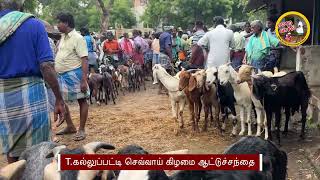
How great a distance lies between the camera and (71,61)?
7.49 metres

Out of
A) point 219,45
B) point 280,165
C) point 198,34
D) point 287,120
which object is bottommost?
point 287,120

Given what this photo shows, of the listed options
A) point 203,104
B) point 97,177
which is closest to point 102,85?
point 203,104

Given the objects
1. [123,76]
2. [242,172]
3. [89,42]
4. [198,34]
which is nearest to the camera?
[242,172]

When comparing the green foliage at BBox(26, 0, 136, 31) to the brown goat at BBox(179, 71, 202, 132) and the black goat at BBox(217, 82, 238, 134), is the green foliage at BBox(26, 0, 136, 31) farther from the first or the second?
the black goat at BBox(217, 82, 238, 134)

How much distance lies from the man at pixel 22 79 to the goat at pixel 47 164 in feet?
1.71

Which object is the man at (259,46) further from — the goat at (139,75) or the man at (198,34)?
the goat at (139,75)

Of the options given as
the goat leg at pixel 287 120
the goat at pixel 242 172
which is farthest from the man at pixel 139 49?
the goat at pixel 242 172

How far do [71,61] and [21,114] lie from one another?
10.8 ft

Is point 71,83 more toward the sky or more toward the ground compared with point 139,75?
more toward the sky

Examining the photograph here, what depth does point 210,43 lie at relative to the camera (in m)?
8.51

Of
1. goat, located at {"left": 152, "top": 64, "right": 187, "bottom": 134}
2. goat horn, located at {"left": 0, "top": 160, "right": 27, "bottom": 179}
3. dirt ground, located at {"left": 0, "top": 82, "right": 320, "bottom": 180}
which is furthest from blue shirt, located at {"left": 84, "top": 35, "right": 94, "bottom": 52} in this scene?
goat horn, located at {"left": 0, "top": 160, "right": 27, "bottom": 179}

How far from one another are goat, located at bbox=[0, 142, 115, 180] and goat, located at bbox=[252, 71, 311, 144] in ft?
13.9

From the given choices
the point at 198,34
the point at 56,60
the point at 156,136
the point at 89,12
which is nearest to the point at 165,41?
the point at 198,34

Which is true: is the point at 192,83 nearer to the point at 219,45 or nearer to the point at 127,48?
the point at 219,45
